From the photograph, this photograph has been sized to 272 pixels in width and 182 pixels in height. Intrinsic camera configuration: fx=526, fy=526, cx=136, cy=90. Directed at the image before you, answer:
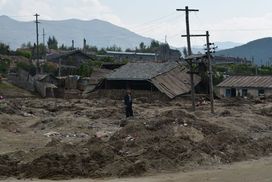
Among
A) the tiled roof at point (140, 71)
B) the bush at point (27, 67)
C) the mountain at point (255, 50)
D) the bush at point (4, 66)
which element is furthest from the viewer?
the mountain at point (255, 50)

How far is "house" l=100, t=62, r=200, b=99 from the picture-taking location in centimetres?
4419

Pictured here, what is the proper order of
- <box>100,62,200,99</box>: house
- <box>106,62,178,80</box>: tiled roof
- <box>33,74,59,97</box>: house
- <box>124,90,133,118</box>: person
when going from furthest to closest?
<box>33,74,59,97</box>: house, <box>106,62,178,80</box>: tiled roof, <box>100,62,200,99</box>: house, <box>124,90,133,118</box>: person

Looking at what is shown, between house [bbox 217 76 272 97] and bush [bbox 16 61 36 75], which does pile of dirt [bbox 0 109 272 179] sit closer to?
house [bbox 217 76 272 97]

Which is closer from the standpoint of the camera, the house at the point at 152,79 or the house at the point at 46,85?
the house at the point at 152,79

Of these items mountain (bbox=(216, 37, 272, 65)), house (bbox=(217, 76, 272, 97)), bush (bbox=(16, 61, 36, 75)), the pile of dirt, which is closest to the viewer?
the pile of dirt

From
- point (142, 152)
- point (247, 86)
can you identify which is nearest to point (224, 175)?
point (142, 152)

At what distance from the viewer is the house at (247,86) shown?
5247 centimetres

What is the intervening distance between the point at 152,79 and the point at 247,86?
1370cm

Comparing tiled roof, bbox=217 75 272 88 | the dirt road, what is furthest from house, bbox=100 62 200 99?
the dirt road

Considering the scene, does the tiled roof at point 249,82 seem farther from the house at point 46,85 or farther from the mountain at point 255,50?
the mountain at point 255,50

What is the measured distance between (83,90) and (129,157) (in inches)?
1416

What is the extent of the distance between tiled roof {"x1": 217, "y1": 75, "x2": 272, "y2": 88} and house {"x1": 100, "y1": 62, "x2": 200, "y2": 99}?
25.3 feet

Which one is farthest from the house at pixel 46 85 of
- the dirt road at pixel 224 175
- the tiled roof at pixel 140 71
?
the dirt road at pixel 224 175

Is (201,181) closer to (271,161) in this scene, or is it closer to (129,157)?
(129,157)
